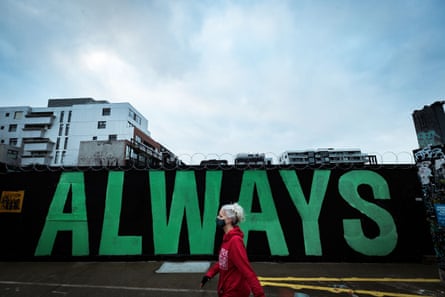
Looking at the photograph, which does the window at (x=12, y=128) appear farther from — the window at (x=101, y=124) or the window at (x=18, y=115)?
the window at (x=101, y=124)

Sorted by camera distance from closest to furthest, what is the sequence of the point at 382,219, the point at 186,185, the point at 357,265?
the point at 357,265 → the point at 382,219 → the point at 186,185

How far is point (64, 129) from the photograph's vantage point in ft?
142

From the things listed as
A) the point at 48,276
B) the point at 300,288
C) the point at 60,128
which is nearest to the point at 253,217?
the point at 300,288

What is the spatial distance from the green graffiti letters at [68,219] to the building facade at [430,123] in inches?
437

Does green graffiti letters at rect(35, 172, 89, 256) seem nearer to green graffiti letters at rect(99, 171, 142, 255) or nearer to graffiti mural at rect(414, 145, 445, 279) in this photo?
green graffiti letters at rect(99, 171, 142, 255)

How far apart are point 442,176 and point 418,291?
2.30 meters

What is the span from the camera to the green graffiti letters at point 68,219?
5250 millimetres

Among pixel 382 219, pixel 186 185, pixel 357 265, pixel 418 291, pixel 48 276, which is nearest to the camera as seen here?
pixel 418 291

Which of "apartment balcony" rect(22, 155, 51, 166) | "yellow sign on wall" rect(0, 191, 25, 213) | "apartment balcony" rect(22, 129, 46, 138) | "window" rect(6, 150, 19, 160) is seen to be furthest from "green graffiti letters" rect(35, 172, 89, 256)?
"apartment balcony" rect(22, 129, 46, 138)

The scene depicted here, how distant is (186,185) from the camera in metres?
5.57

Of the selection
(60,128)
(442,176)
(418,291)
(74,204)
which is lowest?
(418,291)

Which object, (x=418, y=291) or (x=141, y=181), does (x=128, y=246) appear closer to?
(x=141, y=181)

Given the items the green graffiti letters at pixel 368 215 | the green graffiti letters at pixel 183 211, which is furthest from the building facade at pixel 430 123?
the green graffiti letters at pixel 183 211

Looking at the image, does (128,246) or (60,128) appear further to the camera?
(60,128)
